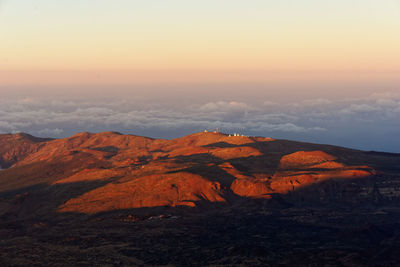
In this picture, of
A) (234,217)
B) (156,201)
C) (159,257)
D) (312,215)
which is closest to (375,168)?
(312,215)

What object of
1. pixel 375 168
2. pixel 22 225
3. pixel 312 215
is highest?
pixel 375 168

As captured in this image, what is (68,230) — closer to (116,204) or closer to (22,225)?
(22,225)

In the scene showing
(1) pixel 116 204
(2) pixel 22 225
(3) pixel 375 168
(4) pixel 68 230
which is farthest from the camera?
(3) pixel 375 168

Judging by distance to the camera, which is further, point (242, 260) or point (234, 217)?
point (234, 217)

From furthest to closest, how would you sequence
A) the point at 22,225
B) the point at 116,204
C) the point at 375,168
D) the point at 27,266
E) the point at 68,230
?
the point at 375,168 < the point at 116,204 < the point at 22,225 < the point at 68,230 < the point at 27,266

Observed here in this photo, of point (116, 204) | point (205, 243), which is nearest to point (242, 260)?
point (205, 243)

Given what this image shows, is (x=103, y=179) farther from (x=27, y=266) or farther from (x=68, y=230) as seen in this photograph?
(x=27, y=266)

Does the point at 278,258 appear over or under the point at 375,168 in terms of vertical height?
under
